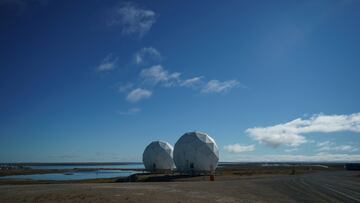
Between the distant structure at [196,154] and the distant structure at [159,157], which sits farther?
the distant structure at [159,157]

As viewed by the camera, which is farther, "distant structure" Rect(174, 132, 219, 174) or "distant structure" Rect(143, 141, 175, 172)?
"distant structure" Rect(143, 141, 175, 172)

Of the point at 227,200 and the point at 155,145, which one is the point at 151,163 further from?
the point at 227,200

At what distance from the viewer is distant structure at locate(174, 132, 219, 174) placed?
58.9m

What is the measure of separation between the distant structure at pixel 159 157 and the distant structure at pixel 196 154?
1260 centimetres

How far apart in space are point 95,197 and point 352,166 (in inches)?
3195

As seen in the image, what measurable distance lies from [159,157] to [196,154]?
58.5ft

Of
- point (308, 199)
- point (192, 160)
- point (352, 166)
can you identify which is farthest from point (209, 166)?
point (352, 166)

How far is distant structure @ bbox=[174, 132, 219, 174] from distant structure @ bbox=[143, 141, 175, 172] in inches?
496

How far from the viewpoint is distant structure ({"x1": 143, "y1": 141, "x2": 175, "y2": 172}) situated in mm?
75000

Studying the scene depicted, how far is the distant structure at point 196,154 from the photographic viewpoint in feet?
193

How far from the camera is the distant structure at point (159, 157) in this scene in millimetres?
75000

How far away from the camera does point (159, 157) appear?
74938mm

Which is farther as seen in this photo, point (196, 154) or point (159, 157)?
point (159, 157)

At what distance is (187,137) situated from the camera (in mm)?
62469
